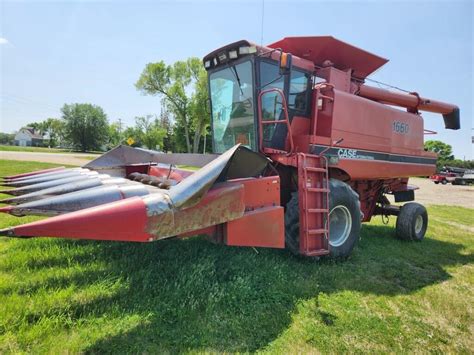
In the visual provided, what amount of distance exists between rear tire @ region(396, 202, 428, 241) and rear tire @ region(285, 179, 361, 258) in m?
2.20

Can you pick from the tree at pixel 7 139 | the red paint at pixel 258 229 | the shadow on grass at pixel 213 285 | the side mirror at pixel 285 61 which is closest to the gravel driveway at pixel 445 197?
the shadow on grass at pixel 213 285

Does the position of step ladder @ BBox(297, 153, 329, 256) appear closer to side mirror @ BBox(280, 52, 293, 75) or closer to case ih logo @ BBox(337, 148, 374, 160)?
case ih logo @ BBox(337, 148, 374, 160)

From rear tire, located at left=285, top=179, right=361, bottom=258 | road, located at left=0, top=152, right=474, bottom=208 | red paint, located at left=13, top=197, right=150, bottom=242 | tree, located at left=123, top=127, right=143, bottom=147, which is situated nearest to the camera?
red paint, located at left=13, top=197, right=150, bottom=242

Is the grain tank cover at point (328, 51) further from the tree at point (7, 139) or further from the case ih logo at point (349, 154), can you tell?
the tree at point (7, 139)

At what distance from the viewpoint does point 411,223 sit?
599 cm

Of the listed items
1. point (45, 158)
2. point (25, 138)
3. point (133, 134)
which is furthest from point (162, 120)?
point (25, 138)

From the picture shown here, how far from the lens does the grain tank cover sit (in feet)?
16.0

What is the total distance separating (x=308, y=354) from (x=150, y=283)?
1.61 meters

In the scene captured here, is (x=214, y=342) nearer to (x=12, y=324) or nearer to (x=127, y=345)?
(x=127, y=345)

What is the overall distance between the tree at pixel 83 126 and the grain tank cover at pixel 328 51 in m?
60.8

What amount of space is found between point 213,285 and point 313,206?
162 cm

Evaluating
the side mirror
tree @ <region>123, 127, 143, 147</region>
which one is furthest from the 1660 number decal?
tree @ <region>123, 127, 143, 147</region>

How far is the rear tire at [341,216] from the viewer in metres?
4.12

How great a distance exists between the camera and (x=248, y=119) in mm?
4508
